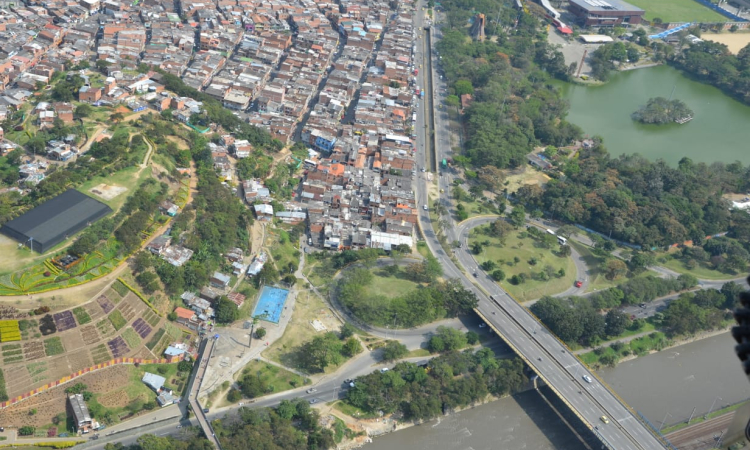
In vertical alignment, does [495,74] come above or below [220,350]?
above

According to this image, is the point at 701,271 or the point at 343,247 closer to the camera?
the point at 343,247

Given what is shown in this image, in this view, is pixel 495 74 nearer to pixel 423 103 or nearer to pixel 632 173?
pixel 423 103

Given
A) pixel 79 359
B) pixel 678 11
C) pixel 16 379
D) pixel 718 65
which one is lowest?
pixel 79 359

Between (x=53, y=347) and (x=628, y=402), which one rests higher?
(x=53, y=347)

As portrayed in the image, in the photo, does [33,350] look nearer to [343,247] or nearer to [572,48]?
[343,247]

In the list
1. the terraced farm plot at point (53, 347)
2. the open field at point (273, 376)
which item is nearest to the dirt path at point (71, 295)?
the terraced farm plot at point (53, 347)

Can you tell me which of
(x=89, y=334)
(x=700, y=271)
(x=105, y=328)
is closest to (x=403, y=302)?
(x=105, y=328)

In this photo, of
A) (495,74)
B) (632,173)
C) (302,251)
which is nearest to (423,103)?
(495,74)
